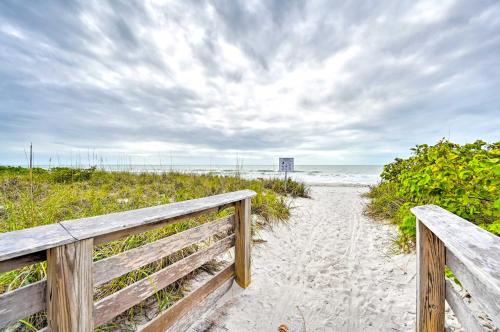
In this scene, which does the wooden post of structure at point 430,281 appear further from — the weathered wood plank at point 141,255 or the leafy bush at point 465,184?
the weathered wood plank at point 141,255

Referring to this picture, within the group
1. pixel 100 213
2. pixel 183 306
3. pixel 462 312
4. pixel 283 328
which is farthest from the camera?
pixel 100 213

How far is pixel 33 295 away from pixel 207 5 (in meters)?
6.94

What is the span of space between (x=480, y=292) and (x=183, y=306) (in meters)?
1.99

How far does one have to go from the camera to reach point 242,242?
260cm

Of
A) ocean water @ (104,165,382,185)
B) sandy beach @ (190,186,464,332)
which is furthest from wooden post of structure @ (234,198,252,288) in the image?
ocean water @ (104,165,382,185)

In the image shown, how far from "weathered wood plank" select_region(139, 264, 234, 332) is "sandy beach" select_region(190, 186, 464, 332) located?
25cm

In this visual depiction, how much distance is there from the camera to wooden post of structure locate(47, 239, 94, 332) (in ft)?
3.32

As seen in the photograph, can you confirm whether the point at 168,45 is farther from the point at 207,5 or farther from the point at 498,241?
the point at 498,241

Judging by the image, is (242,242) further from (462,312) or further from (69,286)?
(462,312)

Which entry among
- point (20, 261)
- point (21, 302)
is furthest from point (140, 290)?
point (20, 261)

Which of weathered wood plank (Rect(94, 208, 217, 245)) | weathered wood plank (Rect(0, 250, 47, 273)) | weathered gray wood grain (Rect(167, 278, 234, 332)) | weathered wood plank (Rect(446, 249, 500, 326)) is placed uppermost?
weathered wood plank (Rect(0, 250, 47, 273))

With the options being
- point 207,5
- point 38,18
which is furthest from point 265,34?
point 38,18

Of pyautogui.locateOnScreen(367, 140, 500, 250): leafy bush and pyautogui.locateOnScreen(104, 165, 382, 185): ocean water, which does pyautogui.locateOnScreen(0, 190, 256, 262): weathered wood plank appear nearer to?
pyautogui.locateOnScreen(367, 140, 500, 250): leafy bush

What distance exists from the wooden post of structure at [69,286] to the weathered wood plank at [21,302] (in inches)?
1.6
